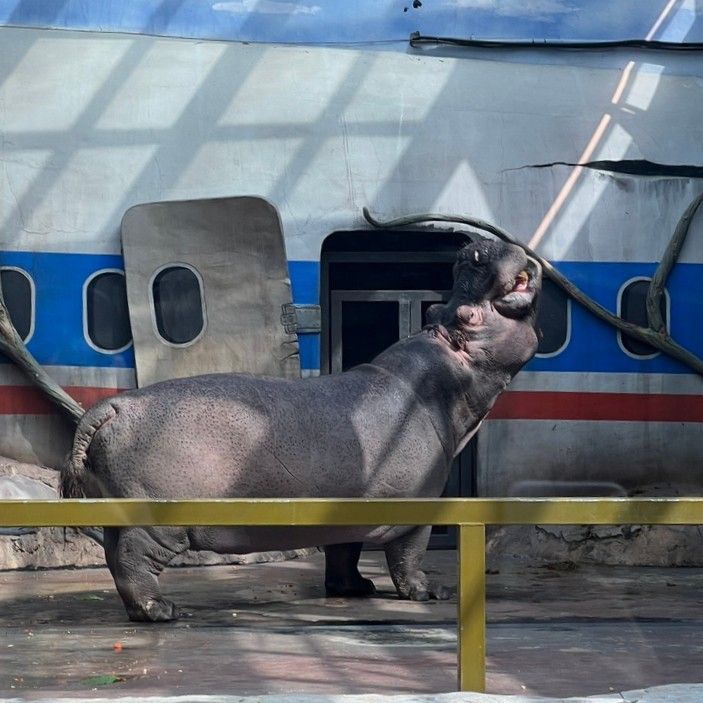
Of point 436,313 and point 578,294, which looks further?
point 578,294

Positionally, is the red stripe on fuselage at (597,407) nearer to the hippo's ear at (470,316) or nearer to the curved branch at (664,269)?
the curved branch at (664,269)

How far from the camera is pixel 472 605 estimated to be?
4457 millimetres

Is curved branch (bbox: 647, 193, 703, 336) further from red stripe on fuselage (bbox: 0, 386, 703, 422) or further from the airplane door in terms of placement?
the airplane door

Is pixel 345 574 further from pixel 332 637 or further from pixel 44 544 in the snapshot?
pixel 44 544

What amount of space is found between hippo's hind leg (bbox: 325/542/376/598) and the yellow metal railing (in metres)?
3.46

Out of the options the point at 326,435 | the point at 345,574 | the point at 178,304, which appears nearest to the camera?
the point at 326,435

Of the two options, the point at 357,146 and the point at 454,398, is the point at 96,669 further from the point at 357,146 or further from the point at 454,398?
the point at 357,146

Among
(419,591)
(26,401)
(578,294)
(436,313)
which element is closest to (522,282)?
(436,313)

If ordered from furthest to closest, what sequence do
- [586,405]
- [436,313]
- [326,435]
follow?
[586,405], [436,313], [326,435]

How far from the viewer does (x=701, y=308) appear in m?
10.1

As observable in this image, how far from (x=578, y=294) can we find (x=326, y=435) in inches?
126

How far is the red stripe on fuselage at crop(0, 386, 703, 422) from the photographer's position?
9969mm

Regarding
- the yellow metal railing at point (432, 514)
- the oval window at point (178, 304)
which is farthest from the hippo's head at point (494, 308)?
the yellow metal railing at point (432, 514)

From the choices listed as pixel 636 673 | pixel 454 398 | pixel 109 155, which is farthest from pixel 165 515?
pixel 109 155
